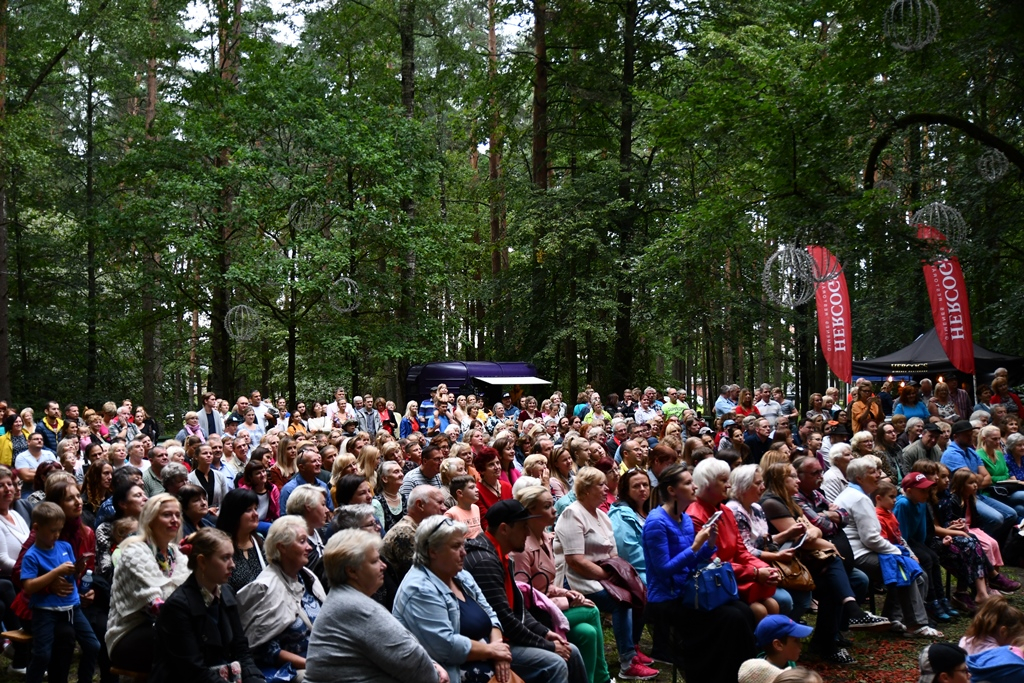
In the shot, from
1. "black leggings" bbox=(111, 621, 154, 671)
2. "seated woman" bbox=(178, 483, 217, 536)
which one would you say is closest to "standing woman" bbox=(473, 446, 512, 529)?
"seated woman" bbox=(178, 483, 217, 536)

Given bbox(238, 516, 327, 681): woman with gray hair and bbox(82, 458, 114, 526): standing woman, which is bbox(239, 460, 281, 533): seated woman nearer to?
bbox(82, 458, 114, 526): standing woman

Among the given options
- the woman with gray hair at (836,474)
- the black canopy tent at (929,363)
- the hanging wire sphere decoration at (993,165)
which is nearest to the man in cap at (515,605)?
the woman with gray hair at (836,474)

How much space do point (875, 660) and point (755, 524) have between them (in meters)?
1.51

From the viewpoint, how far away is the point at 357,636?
3.69 m

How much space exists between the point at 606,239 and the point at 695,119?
7.88m

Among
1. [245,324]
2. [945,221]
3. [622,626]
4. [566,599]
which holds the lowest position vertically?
[622,626]

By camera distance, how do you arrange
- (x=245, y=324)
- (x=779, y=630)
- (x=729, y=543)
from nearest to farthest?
(x=779, y=630) < (x=729, y=543) < (x=245, y=324)

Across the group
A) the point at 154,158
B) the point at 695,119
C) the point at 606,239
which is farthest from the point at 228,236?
the point at 695,119

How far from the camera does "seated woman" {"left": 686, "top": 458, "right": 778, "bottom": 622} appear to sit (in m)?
5.55

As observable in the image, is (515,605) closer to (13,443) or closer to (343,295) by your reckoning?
(13,443)

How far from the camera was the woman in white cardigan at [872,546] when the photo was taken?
7219mm

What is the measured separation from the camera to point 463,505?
6.10m

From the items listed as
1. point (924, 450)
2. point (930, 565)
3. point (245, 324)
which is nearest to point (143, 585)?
point (930, 565)

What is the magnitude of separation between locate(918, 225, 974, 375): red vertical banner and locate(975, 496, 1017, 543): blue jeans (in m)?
5.74
